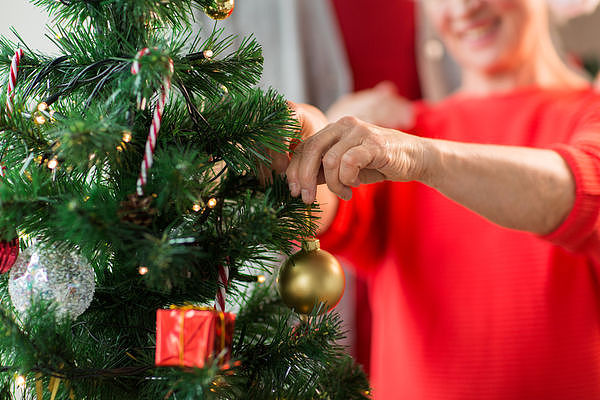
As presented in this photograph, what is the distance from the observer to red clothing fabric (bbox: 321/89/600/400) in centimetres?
87

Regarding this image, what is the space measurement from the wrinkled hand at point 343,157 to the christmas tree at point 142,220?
0.02 m

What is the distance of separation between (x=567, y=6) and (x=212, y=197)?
3.42ft

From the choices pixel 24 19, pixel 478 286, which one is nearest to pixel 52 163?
pixel 24 19

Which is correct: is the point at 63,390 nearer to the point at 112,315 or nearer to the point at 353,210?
the point at 112,315

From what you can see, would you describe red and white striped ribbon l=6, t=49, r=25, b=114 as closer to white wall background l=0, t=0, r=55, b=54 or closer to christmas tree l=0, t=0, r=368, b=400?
christmas tree l=0, t=0, r=368, b=400

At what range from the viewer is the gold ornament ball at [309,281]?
18.2 inches

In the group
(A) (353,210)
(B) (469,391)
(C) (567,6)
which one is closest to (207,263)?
(A) (353,210)

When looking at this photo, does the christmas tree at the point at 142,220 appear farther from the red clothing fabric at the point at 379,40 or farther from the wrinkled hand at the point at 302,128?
the red clothing fabric at the point at 379,40

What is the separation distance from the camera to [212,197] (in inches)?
17.1

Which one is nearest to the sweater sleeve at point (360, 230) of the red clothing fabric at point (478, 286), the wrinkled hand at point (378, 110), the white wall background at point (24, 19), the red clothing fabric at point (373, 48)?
the red clothing fabric at point (478, 286)

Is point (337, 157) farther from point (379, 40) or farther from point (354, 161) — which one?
point (379, 40)

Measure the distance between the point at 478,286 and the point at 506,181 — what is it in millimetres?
390

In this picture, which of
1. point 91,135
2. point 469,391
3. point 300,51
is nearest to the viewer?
point 91,135

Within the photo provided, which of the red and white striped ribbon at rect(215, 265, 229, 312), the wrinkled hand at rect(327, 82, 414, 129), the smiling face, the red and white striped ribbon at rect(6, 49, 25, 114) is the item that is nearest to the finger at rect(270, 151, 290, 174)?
the red and white striped ribbon at rect(215, 265, 229, 312)
